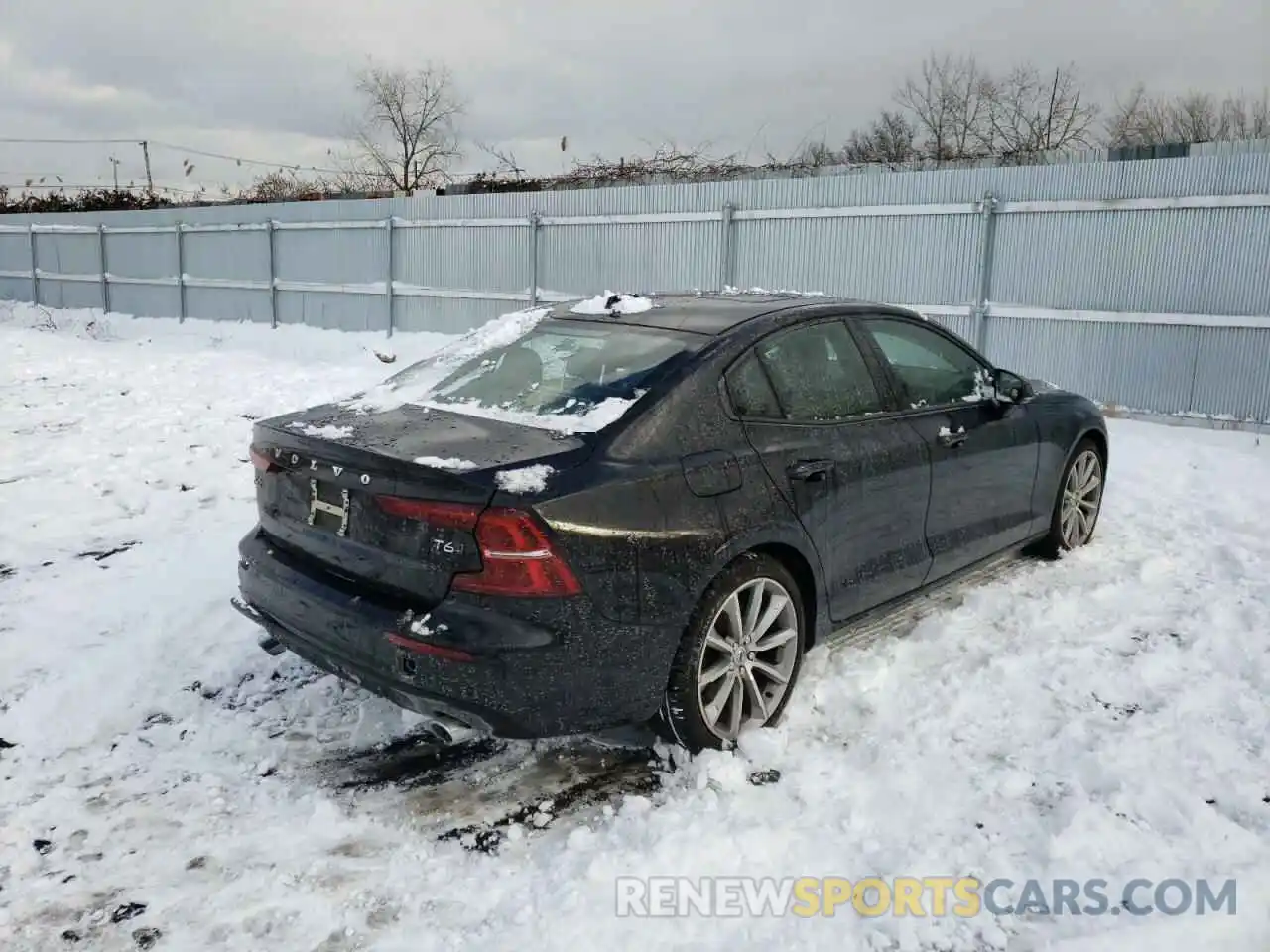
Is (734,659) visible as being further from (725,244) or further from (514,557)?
(725,244)

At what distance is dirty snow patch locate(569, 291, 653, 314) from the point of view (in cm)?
387

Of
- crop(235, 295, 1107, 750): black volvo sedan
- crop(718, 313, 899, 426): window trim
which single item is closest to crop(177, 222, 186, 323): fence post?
crop(235, 295, 1107, 750): black volvo sedan

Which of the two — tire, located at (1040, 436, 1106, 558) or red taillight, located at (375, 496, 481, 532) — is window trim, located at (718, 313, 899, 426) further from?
tire, located at (1040, 436, 1106, 558)

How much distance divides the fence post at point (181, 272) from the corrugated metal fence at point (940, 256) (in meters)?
4.14

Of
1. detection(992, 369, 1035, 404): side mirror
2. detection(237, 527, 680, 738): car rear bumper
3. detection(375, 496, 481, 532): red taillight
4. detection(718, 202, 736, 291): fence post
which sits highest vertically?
detection(718, 202, 736, 291): fence post

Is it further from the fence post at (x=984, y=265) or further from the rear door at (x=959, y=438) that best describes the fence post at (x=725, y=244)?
the rear door at (x=959, y=438)

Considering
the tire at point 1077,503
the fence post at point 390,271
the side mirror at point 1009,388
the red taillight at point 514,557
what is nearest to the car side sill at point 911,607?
the tire at point 1077,503

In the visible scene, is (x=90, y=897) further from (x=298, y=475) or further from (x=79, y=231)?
(x=79, y=231)

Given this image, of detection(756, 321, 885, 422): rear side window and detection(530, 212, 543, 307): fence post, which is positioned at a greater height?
detection(530, 212, 543, 307): fence post

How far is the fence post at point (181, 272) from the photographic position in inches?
794

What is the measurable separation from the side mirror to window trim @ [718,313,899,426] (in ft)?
3.01

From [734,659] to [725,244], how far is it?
31.0ft

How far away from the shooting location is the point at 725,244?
39.0ft

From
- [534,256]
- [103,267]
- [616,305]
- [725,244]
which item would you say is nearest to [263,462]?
[616,305]
